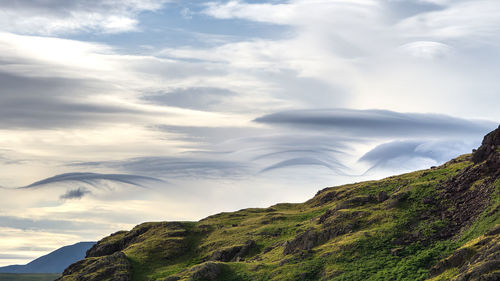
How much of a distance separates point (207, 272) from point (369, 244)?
129 feet

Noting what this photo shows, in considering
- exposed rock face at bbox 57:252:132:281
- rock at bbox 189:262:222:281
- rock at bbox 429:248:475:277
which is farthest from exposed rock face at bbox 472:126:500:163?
exposed rock face at bbox 57:252:132:281

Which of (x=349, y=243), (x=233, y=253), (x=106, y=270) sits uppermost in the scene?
(x=233, y=253)

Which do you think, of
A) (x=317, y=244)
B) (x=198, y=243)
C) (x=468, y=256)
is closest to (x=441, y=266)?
(x=468, y=256)

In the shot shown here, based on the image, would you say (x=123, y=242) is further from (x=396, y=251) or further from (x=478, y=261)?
(x=478, y=261)

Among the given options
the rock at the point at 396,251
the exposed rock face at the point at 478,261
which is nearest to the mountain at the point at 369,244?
the exposed rock face at the point at 478,261

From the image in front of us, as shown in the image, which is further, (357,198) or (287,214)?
(287,214)

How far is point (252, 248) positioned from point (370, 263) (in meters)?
48.8

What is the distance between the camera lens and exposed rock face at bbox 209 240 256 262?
157 metres

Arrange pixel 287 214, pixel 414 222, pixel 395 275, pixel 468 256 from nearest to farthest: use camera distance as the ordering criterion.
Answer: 1. pixel 468 256
2. pixel 395 275
3. pixel 414 222
4. pixel 287 214

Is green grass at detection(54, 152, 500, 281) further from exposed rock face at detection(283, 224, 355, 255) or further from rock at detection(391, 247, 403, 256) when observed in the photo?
exposed rock face at detection(283, 224, 355, 255)

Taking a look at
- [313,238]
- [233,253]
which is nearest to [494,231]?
[313,238]

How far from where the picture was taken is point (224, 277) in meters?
132

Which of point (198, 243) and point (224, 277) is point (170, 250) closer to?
point (198, 243)

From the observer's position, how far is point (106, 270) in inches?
6275
